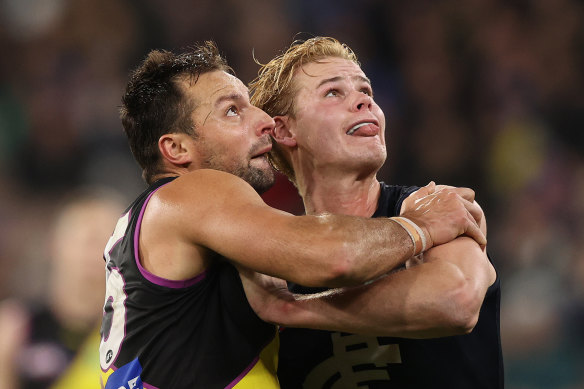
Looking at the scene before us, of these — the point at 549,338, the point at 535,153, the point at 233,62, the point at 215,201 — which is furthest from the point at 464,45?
the point at 215,201

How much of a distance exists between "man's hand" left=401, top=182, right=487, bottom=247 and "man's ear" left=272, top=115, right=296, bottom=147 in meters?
1.08

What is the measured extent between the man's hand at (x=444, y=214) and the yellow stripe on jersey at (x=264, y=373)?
0.85 m

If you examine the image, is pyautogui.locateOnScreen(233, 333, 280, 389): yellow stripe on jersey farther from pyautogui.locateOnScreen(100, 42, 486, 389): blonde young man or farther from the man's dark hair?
the man's dark hair

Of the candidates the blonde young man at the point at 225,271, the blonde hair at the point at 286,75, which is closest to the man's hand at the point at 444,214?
the blonde young man at the point at 225,271

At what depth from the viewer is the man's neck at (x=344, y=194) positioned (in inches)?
151

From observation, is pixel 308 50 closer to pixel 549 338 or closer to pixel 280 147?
pixel 280 147

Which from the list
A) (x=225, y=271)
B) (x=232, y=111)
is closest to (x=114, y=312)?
(x=225, y=271)

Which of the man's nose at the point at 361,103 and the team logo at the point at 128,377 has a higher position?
the man's nose at the point at 361,103

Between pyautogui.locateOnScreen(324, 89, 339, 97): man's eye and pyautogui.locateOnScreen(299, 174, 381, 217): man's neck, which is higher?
pyautogui.locateOnScreen(324, 89, 339, 97): man's eye

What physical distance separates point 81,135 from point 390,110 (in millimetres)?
3384

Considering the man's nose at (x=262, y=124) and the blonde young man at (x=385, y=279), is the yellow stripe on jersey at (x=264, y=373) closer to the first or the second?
the blonde young man at (x=385, y=279)

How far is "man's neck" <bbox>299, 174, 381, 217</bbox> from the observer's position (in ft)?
12.5

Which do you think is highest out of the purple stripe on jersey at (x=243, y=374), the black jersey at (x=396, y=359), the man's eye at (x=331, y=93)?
the man's eye at (x=331, y=93)

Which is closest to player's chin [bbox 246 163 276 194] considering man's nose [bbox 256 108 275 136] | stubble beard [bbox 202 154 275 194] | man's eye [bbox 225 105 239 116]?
stubble beard [bbox 202 154 275 194]
